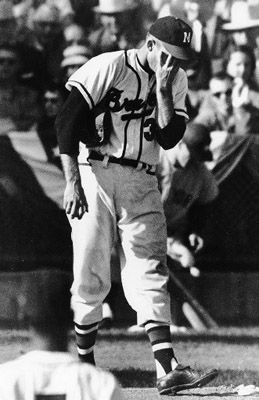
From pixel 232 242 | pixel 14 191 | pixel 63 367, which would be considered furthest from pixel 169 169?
pixel 63 367

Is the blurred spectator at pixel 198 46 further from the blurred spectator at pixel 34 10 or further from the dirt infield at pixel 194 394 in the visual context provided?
the dirt infield at pixel 194 394

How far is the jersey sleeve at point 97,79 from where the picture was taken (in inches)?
180

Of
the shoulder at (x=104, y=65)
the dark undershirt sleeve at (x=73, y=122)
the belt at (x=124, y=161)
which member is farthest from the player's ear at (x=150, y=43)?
the belt at (x=124, y=161)

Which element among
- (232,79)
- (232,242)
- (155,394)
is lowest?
(155,394)

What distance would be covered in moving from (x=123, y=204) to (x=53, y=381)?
9.48 ft

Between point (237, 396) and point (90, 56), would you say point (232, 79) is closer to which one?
point (90, 56)

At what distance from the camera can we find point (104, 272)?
15.3 ft

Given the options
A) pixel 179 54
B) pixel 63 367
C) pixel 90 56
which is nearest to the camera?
pixel 63 367

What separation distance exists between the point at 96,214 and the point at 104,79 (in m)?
0.64

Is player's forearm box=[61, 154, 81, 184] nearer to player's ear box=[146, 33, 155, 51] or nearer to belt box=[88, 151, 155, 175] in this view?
belt box=[88, 151, 155, 175]

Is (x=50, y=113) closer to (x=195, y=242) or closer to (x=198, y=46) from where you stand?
(x=198, y=46)

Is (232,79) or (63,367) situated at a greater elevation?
(63,367)

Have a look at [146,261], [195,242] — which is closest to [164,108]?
[146,261]

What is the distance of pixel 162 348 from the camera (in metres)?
4.61
